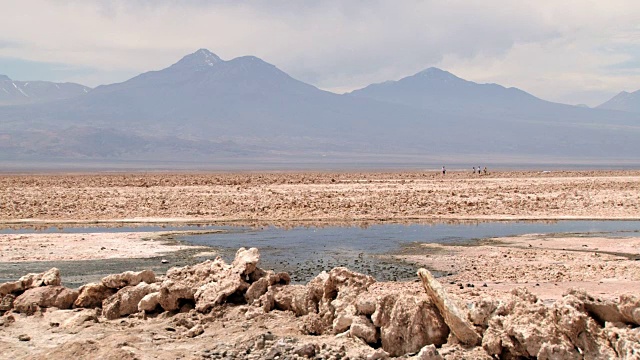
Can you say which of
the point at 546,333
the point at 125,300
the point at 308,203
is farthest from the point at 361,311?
the point at 308,203

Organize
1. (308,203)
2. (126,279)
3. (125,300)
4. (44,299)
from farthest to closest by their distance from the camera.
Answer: (308,203) < (126,279) < (44,299) < (125,300)

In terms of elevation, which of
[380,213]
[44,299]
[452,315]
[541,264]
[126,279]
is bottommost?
[380,213]

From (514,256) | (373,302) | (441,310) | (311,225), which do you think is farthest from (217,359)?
(311,225)

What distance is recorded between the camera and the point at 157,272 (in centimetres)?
1741

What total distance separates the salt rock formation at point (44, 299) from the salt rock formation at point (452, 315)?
6.83m

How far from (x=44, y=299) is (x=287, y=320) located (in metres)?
4.74

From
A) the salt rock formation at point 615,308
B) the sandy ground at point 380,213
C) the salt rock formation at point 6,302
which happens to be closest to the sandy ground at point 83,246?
the sandy ground at point 380,213

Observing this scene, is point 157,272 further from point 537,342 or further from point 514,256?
point 537,342

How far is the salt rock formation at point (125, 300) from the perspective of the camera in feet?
40.9

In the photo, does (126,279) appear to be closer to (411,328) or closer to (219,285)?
(219,285)

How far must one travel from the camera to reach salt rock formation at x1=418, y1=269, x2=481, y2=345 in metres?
9.49

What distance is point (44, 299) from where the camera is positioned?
1294cm

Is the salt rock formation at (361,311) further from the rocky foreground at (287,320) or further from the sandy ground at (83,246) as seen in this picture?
the sandy ground at (83,246)

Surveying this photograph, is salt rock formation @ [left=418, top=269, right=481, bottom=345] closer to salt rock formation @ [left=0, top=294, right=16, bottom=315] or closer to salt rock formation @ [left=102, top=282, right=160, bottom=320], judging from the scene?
salt rock formation @ [left=102, top=282, right=160, bottom=320]
